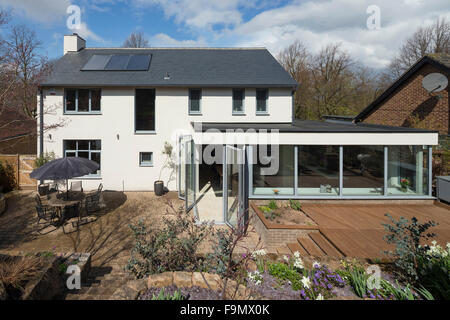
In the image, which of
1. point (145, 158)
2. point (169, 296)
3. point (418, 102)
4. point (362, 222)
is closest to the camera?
point (169, 296)

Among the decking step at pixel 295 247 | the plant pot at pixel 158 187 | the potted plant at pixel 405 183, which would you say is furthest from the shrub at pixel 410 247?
the plant pot at pixel 158 187

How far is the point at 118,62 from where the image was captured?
15.3m

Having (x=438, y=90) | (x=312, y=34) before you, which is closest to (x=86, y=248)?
(x=438, y=90)

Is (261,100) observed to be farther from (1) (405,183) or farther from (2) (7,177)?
(2) (7,177)

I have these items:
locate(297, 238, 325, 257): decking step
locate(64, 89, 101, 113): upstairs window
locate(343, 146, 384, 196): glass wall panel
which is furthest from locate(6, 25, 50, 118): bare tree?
locate(343, 146, 384, 196): glass wall panel

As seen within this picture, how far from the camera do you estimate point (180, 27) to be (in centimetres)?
1593

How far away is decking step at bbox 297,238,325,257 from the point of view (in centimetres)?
606

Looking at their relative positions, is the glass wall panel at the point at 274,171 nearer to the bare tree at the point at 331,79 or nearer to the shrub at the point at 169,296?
the shrub at the point at 169,296

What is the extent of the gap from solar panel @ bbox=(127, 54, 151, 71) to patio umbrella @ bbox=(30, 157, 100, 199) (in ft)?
25.1

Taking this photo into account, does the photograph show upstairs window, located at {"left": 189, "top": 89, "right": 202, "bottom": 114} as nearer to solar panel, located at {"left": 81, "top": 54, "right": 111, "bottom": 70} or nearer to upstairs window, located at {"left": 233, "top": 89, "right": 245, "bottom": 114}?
upstairs window, located at {"left": 233, "top": 89, "right": 245, "bottom": 114}

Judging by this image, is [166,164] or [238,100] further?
[238,100]

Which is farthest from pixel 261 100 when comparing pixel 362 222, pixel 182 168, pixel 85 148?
pixel 85 148

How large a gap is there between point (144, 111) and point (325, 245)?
11077mm
